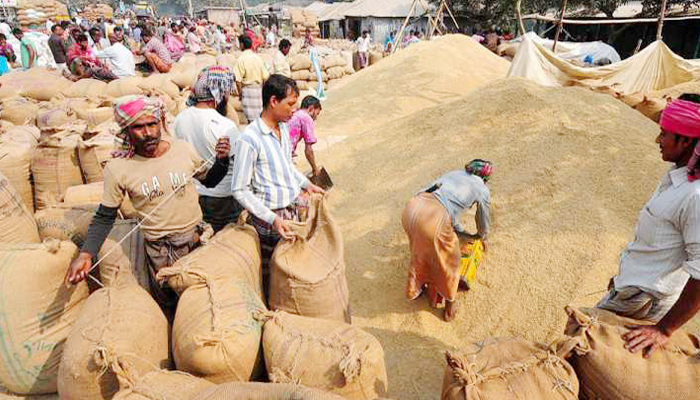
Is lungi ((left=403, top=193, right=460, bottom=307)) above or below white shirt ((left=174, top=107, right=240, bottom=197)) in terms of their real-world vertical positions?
below

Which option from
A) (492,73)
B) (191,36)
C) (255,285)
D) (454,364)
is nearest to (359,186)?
(255,285)

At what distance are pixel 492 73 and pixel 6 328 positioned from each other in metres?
10.3

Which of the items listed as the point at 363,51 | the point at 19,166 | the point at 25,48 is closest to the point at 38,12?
the point at 25,48

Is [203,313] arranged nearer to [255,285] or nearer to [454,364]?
[255,285]

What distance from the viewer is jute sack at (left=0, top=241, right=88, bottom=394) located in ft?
6.57

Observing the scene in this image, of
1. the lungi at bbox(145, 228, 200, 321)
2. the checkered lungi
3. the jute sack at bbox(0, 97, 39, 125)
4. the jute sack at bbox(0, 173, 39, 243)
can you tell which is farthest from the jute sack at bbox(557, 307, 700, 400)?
the jute sack at bbox(0, 97, 39, 125)

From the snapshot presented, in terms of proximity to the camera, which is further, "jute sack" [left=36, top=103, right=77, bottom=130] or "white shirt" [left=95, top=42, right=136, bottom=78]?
"white shirt" [left=95, top=42, right=136, bottom=78]

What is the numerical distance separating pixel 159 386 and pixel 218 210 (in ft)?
5.06

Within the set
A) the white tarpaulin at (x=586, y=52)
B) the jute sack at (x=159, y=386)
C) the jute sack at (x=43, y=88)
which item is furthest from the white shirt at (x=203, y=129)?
the white tarpaulin at (x=586, y=52)

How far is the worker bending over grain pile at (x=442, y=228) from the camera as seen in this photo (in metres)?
2.84

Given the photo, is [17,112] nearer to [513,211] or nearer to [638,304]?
[513,211]

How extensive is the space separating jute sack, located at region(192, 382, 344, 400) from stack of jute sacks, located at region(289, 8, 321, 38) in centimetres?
2583

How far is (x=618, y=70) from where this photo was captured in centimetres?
846

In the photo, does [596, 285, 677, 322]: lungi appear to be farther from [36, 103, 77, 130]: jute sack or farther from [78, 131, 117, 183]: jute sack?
[36, 103, 77, 130]: jute sack
